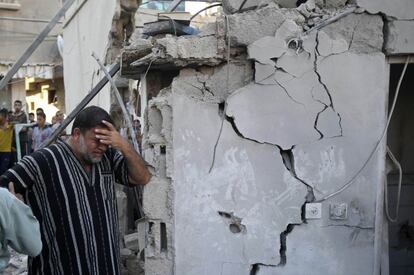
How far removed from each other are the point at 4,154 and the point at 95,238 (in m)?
7.52

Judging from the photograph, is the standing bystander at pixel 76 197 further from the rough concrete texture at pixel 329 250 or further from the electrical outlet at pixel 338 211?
the electrical outlet at pixel 338 211

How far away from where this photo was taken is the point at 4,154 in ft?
31.1

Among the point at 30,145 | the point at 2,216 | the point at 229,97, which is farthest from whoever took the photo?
the point at 30,145

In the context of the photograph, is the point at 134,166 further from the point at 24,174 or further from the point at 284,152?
the point at 284,152

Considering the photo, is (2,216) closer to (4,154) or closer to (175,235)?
(175,235)

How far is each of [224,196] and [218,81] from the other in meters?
Answer: 0.79

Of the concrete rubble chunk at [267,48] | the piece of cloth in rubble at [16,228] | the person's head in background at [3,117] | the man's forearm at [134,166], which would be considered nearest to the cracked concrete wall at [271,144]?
the concrete rubble chunk at [267,48]

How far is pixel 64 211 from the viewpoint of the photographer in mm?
2670

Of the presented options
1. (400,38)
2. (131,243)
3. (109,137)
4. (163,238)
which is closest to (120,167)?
(109,137)

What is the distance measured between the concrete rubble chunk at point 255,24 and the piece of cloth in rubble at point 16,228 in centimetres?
182

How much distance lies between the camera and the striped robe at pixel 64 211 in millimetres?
2666

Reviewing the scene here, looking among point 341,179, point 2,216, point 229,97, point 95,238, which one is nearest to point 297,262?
point 341,179

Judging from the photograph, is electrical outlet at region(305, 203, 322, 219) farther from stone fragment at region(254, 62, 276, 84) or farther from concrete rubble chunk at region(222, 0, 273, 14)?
concrete rubble chunk at region(222, 0, 273, 14)

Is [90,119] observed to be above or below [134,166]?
above
